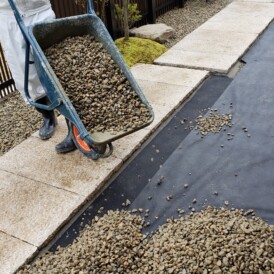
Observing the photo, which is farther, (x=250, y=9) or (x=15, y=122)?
(x=250, y=9)

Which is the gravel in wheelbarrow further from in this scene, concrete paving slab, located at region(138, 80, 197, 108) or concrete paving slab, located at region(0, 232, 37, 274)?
concrete paving slab, located at region(138, 80, 197, 108)

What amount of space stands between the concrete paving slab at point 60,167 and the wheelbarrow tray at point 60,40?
435 millimetres

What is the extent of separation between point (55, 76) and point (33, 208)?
1.02 m

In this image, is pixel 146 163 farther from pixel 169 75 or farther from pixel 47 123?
pixel 169 75

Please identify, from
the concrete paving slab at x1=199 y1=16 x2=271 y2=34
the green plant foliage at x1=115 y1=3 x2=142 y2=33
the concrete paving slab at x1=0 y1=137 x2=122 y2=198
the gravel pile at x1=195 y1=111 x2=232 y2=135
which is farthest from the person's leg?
the concrete paving slab at x1=199 y1=16 x2=271 y2=34

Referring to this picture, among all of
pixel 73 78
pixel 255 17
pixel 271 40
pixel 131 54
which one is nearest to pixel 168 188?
pixel 73 78

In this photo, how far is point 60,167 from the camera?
349 cm

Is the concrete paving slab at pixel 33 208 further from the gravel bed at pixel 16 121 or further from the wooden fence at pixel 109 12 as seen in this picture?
the wooden fence at pixel 109 12

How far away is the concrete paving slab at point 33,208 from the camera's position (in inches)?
112

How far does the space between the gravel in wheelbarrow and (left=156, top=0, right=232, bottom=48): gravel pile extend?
3310mm

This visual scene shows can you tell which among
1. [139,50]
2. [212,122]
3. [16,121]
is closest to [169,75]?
[139,50]

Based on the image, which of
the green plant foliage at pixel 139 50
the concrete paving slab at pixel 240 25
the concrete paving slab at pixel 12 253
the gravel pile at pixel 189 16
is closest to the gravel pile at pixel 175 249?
the concrete paving slab at pixel 12 253

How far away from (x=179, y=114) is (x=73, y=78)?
1440mm

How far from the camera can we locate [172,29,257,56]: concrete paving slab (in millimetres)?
5824
